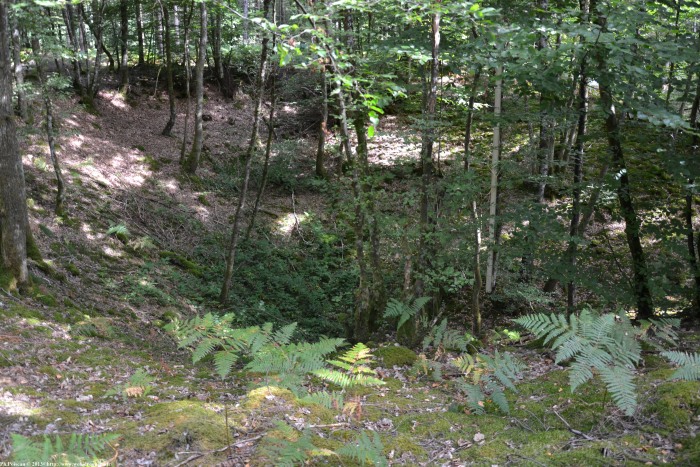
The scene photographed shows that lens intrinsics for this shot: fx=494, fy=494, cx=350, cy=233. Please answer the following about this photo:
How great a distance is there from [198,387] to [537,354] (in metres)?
4.09

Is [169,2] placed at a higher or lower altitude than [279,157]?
higher

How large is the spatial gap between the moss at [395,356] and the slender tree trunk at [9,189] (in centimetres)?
543

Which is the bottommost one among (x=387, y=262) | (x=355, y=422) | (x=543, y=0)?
(x=387, y=262)

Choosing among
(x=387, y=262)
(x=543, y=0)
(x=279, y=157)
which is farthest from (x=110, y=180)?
(x=543, y=0)

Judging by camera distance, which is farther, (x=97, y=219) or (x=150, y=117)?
(x=150, y=117)

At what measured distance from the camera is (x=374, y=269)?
822cm

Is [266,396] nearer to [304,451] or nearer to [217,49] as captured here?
[304,451]

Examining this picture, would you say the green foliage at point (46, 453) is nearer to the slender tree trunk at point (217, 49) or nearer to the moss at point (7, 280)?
the moss at point (7, 280)

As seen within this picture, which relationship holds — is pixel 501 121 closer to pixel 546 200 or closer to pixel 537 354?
pixel 537 354

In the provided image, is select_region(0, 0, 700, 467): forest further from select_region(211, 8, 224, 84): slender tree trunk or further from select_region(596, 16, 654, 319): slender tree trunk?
select_region(211, 8, 224, 84): slender tree trunk

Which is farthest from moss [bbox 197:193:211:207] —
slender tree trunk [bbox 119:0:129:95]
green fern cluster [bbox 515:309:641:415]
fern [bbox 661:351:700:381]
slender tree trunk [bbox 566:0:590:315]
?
fern [bbox 661:351:700:381]

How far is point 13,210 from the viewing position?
7188mm

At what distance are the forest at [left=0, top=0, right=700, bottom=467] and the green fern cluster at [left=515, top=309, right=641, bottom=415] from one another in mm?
25

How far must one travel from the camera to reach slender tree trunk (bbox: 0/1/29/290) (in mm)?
6910
